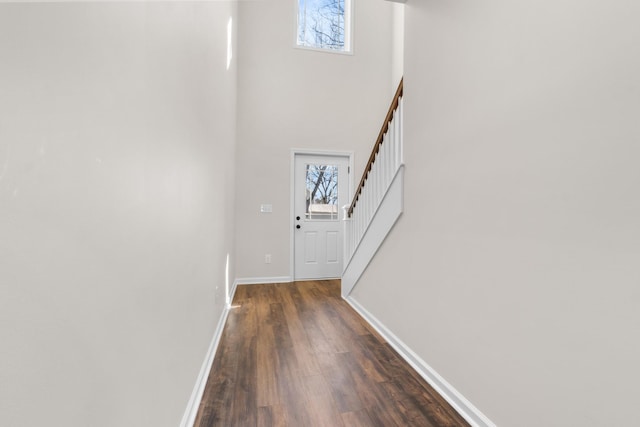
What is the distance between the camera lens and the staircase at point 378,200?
2.39 m

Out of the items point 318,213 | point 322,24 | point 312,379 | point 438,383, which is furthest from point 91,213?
point 322,24

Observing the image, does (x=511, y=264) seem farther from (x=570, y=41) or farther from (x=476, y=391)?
(x=570, y=41)

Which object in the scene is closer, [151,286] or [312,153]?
[151,286]

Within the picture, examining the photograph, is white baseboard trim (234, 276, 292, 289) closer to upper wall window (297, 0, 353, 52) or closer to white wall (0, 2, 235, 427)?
white wall (0, 2, 235, 427)

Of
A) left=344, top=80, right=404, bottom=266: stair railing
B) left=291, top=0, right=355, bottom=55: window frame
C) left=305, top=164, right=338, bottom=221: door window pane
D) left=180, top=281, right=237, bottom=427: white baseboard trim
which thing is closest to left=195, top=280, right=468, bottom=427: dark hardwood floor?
left=180, top=281, right=237, bottom=427: white baseboard trim

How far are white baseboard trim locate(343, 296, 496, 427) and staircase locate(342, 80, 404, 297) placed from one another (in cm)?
75

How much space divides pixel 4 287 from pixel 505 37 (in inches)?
75.0

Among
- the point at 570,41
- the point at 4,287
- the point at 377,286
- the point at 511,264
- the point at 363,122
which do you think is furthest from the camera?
the point at 363,122

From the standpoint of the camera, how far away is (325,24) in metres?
4.66

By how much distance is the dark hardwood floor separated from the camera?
1.56 m

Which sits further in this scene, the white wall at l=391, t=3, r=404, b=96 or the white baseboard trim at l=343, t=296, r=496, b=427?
the white wall at l=391, t=3, r=404, b=96

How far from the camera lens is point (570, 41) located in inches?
43.6

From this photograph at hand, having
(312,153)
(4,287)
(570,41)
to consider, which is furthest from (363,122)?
(4,287)

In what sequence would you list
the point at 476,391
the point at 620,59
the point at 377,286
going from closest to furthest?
the point at 620,59 → the point at 476,391 → the point at 377,286
